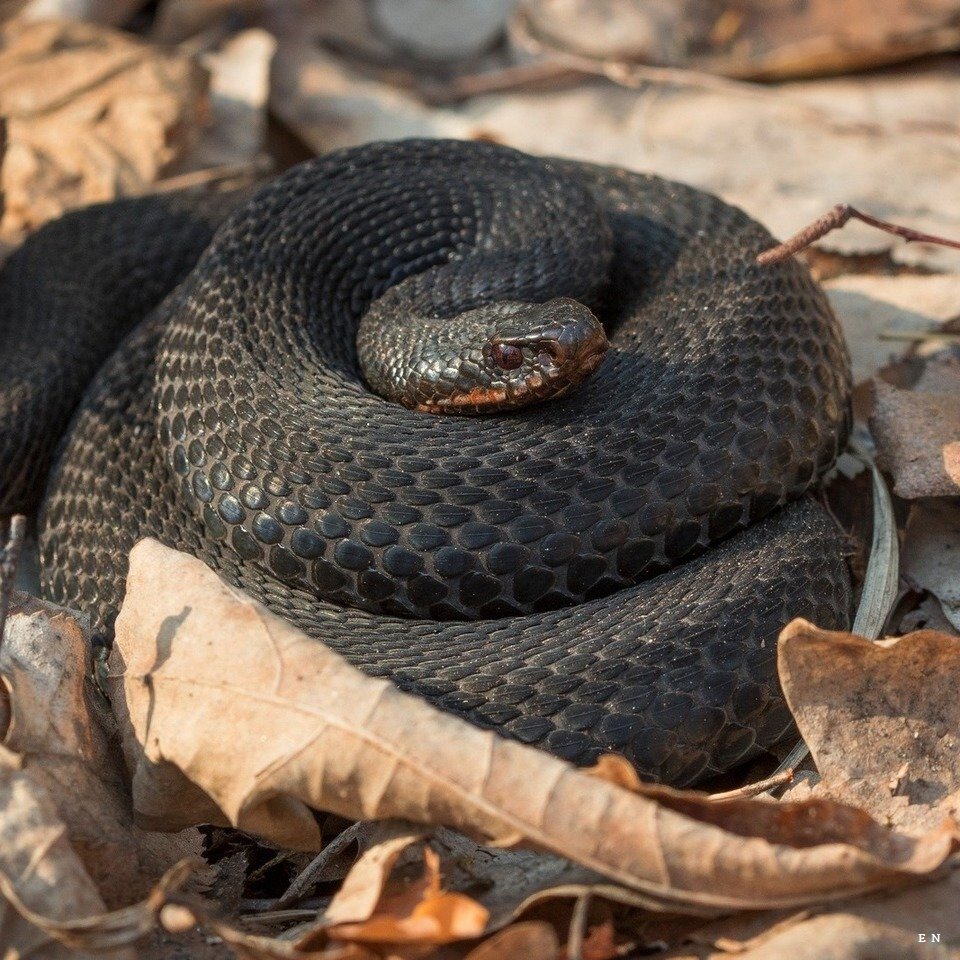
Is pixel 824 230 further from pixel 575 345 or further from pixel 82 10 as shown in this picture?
pixel 82 10

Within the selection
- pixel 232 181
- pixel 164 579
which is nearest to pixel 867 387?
pixel 164 579

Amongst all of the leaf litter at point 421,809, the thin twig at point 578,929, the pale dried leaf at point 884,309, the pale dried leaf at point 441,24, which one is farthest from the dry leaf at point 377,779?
the pale dried leaf at point 441,24

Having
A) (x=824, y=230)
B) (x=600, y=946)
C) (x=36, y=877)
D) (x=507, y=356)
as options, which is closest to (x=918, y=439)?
(x=824, y=230)

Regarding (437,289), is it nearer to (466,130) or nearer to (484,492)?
(484,492)

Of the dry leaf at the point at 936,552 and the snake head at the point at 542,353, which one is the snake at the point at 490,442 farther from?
the dry leaf at the point at 936,552

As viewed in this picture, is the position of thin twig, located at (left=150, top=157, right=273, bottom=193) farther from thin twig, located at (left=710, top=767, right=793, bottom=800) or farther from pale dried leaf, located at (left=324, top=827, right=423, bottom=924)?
thin twig, located at (left=710, top=767, right=793, bottom=800)

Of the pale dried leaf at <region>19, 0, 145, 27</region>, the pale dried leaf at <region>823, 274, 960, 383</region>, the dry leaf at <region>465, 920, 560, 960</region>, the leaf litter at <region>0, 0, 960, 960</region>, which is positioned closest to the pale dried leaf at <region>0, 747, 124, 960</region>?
the leaf litter at <region>0, 0, 960, 960</region>
